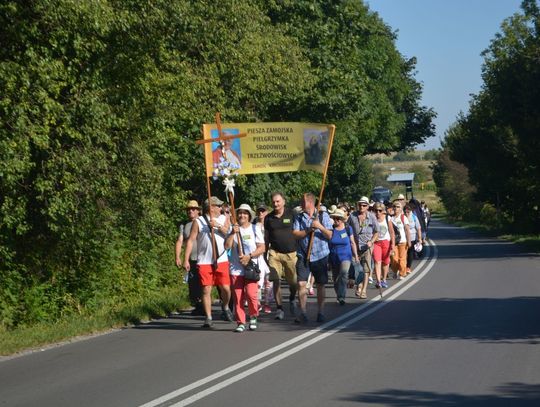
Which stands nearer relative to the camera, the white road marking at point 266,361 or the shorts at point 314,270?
the white road marking at point 266,361

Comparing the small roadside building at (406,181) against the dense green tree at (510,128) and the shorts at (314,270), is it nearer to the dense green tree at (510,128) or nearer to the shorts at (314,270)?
the dense green tree at (510,128)

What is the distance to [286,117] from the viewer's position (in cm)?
3216

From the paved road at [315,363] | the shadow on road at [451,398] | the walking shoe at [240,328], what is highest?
the walking shoe at [240,328]

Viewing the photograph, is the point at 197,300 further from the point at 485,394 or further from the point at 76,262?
the point at 485,394

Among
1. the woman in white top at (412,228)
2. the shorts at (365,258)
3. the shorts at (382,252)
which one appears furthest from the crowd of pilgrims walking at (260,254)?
the woman in white top at (412,228)

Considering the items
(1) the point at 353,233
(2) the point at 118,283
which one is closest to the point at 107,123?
(2) the point at 118,283

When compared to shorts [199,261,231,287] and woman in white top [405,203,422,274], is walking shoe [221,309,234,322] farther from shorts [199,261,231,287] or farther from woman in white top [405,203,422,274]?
woman in white top [405,203,422,274]

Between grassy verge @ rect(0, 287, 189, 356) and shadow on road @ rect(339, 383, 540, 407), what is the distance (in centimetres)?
563

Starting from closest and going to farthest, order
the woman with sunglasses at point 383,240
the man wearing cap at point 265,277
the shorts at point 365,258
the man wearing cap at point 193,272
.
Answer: the man wearing cap at point 193,272 < the man wearing cap at point 265,277 < the shorts at point 365,258 < the woman with sunglasses at point 383,240

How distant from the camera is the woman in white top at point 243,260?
46.7 ft

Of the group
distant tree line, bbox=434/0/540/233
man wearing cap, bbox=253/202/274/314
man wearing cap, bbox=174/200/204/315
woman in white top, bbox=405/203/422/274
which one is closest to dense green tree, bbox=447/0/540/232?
distant tree line, bbox=434/0/540/233

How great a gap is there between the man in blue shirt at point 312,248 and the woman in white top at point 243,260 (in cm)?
72

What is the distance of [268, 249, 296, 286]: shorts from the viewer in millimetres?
15367

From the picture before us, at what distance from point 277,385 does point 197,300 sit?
7.31 metres
